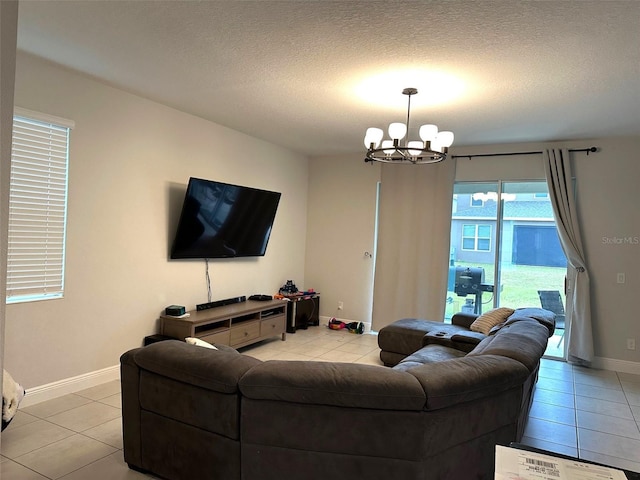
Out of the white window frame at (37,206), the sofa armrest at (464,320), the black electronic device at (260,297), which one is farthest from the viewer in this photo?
the black electronic device at (260,297)

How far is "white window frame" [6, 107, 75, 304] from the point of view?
3.11 m

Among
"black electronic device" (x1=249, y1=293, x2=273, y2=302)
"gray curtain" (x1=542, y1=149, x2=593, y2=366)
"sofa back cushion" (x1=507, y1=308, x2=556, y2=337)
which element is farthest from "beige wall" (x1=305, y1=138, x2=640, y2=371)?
"black electronic device" (x1=249, y1=293, x2=273, y2=302)

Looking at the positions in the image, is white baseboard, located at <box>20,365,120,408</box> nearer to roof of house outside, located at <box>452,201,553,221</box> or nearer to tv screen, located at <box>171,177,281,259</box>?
tv screen, located at <box>171,177,281,259</box>

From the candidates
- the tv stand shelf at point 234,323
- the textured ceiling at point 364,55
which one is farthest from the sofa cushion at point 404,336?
the textured ceiling at point 364,55

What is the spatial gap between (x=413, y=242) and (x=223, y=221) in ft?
8.74

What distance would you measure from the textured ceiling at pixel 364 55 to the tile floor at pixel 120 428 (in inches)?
105

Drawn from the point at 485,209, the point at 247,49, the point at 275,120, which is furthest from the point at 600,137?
the point at 247,49

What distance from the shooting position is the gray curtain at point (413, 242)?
5.59 metres

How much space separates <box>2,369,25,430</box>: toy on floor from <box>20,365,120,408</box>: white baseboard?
514 millimetres

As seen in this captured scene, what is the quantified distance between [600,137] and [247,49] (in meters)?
4.26

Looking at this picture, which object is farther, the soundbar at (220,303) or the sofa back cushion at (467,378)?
the soundbar at (220,303)

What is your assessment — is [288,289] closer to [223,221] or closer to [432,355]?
[223,221]

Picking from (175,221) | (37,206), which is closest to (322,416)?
(37,206)

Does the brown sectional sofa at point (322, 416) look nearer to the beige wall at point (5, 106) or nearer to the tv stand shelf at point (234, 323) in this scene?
the beige wall at point (5, 106)
